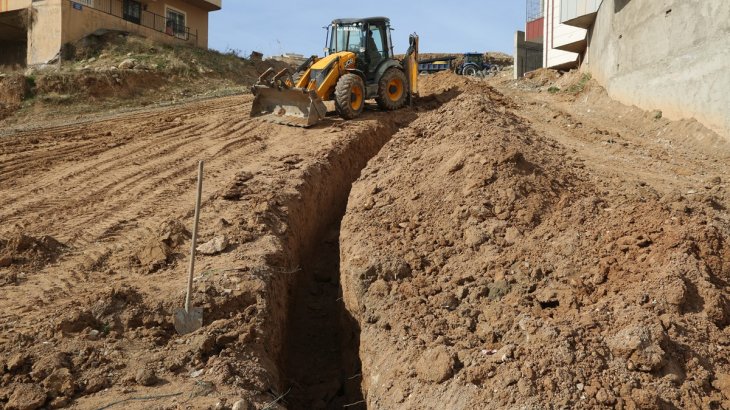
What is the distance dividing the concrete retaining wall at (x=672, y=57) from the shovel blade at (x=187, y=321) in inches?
325

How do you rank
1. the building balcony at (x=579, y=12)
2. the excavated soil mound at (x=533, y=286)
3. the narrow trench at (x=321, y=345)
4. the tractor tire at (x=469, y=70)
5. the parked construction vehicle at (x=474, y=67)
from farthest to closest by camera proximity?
1. the parked construction vehicle at (x=474, y=67)
2. the tractor tire at (x=469, y=70)
3. the building balcony at (x=579, y=12)
4. the narrow trench at (x=321, y=345)
5. the excavated soil mound at (x=533, y=286)

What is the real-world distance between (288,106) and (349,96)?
1.28 m

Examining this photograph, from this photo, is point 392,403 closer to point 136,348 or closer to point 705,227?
point 136,348

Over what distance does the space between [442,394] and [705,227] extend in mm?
2777

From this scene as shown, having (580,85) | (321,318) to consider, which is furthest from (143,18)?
(321,318)

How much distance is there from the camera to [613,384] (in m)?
4.45

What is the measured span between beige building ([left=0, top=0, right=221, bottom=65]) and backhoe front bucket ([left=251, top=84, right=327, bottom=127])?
11772 millimetres

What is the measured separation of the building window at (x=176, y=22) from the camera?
27.9 metres

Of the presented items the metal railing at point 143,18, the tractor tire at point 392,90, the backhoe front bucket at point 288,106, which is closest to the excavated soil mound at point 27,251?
the backhoe front bucket at point 288,106

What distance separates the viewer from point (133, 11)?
86.8 ft

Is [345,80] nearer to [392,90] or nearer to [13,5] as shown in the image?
[392,90]

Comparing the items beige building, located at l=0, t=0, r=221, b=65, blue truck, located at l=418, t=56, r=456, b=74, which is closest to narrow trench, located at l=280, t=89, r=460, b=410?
beige building, located at l=0, t=0, r=221, b=65

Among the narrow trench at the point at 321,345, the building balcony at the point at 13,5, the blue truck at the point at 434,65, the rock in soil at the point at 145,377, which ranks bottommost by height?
the narrow trench at the point at 321,345

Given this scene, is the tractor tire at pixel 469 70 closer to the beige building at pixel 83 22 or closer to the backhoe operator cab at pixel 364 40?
the beige building at pixel 83 22
